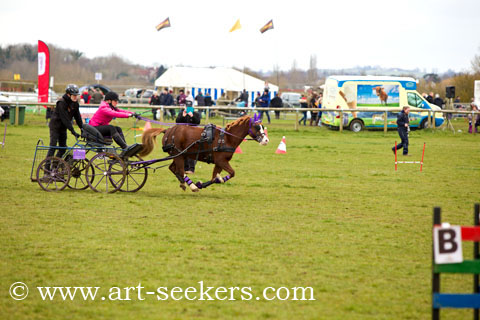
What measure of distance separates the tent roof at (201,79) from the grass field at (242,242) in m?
36.6

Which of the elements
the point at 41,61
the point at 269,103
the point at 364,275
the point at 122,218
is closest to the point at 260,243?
the point at 364,275

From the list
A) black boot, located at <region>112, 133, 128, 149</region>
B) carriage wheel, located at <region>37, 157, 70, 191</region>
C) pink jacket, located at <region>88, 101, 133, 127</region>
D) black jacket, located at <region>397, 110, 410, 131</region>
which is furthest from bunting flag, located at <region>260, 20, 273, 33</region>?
carriage wheel, located at <region>37, 157, 70, 191</region>

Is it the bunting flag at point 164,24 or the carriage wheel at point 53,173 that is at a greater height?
the bunting flag at point 164,24

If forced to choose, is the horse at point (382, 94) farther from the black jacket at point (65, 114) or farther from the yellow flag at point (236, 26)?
the black jacket at point (65, 114)

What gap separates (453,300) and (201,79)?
49.2 meters

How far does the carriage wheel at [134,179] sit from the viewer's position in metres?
13.0

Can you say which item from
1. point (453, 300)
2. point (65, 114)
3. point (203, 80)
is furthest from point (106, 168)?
point (203, 80)

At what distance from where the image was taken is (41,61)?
113ft

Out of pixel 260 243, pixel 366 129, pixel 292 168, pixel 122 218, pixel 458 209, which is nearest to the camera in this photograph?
pixel 260 243

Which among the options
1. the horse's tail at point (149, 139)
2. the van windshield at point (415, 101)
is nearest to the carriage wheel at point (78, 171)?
the horse's tail at point (149, 139)

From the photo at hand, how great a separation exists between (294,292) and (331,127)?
2742cm

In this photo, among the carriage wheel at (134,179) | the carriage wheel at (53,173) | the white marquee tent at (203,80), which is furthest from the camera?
the white marquee tent at (203,80)

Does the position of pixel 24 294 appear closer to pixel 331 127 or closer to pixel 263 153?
pixel 263 153

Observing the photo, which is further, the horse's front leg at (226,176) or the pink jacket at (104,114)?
the pink jacket at (104,114)
